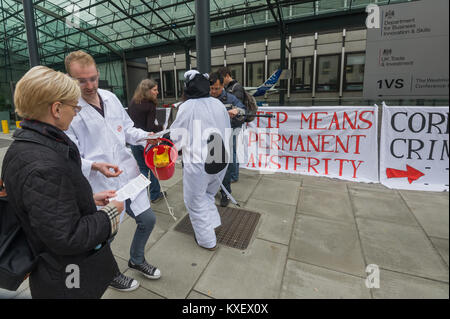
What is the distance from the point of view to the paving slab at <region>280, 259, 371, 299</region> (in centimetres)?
205

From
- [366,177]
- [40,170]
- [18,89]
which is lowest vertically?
[366,177]

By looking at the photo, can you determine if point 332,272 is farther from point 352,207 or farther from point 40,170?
point 40,170

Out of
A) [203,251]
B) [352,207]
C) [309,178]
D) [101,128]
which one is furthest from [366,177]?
[101,128]

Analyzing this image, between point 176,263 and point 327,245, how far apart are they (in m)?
1.65

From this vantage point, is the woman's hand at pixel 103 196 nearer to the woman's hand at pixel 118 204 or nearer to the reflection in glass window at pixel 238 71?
the woman's hand at pixel 118 204

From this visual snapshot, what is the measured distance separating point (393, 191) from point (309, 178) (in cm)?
142

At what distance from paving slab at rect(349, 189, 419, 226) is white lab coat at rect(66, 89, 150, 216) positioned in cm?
301

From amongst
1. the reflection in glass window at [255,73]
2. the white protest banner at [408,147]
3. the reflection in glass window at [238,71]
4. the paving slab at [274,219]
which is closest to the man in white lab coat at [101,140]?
the paving slab at [274,219]

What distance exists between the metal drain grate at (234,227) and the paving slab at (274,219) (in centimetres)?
12

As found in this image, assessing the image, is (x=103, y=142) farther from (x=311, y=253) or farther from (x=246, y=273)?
(x=311, y=253)

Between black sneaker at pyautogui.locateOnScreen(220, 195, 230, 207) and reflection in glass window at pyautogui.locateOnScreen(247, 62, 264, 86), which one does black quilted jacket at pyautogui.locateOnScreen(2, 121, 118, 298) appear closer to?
black sneaker at pyautogui.locateOnScreen(220, 195, 230, 207)

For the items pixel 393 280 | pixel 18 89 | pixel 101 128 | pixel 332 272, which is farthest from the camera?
pixel 332 272

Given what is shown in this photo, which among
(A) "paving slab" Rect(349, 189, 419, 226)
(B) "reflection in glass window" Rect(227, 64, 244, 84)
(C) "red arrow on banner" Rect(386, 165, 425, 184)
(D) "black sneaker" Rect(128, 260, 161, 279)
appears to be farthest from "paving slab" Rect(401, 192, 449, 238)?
(B) "reflection in glass window" Rect(227, 64, 244, 84)

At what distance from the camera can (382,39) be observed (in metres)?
1.18
